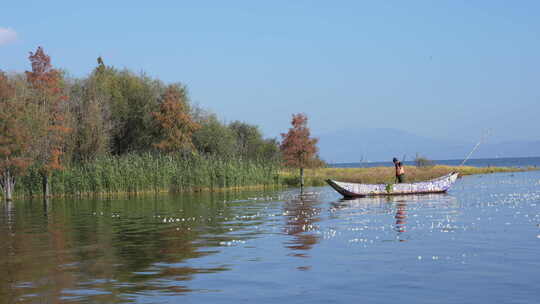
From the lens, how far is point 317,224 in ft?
75.8

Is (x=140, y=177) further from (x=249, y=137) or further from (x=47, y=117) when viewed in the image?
(x=249, y=137)

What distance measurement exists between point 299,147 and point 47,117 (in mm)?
21046

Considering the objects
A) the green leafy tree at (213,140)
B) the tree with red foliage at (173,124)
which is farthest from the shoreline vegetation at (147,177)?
the green leafy tree at (213,140)

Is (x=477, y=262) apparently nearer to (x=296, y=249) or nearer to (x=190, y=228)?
(x=296, y=249)

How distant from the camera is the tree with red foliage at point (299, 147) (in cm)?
5756

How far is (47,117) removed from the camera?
4672 cm

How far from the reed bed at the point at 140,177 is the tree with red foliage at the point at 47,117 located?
1075mm

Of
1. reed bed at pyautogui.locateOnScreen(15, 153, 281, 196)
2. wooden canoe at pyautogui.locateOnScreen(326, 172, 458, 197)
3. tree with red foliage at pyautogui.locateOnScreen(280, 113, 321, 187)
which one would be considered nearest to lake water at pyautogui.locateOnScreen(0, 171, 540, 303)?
wooden canoe at pyautogui.locateOnScreen(326, 172, 458, 197)

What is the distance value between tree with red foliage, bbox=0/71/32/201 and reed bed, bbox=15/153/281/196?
1.70m

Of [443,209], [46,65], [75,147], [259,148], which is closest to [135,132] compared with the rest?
[75,147]

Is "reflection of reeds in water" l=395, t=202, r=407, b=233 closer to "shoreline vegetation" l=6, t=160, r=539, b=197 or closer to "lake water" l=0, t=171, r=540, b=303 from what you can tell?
"lake water" l=0, t=171, r=540, b=303

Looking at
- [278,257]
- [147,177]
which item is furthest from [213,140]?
[278,257]

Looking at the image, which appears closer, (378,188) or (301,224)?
(301,224)

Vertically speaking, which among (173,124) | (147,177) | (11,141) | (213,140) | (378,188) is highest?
(173,124)
